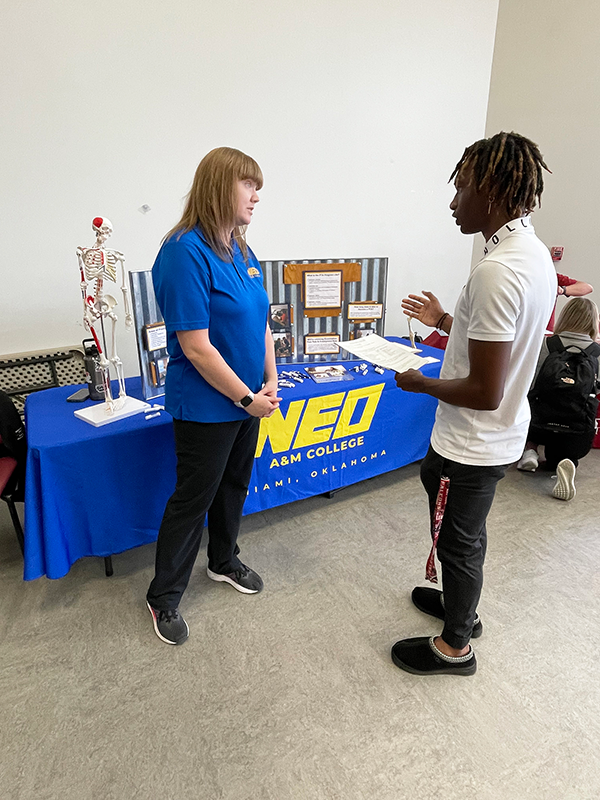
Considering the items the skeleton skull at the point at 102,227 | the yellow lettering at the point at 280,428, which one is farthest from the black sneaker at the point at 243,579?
the skeleton skull at the point at 102,227

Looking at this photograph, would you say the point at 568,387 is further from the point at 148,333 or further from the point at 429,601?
the point at 148,333

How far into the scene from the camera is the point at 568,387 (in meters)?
2.57

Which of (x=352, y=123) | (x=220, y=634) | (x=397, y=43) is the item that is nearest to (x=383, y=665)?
(x=220, y=634)

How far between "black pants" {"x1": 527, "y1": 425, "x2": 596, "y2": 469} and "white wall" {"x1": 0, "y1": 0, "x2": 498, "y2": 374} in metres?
1.32

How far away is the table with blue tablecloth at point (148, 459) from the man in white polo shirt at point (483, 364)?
0.74m

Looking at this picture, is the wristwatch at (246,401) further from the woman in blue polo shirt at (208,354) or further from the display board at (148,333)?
the display board at (148,333)

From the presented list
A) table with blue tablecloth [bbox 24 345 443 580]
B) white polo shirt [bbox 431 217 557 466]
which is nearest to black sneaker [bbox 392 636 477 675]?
white polo shirt [bbox 431 217 557 466]

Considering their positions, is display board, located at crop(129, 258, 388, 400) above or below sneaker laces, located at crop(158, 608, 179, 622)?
above

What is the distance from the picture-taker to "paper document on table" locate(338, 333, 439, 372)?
6.89 ft

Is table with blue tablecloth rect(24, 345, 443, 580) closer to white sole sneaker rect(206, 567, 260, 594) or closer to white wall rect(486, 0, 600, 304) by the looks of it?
white sole sneaker rect(206, 567, 260, 594)

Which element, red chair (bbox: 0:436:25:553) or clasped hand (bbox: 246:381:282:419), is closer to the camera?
clasped hand (bbox: 246:381:282:419)

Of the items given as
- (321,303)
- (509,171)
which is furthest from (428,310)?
(321,303)

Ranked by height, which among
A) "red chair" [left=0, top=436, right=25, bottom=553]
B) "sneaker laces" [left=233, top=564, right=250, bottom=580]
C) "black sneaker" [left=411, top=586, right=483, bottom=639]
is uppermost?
"red chair" [left=0, top=436, right=25, bottom=553]

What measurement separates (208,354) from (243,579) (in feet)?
3.21
